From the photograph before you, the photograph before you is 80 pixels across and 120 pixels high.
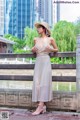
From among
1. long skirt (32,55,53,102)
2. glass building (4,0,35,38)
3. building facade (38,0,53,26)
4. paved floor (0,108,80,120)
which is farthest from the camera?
glass building (4,0,35,38)

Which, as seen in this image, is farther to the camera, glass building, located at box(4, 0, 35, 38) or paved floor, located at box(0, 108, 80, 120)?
glass building, located at box(4, 0, 35, 38)

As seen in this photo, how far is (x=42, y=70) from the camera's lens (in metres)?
5.31

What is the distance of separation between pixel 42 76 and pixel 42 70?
110 mm

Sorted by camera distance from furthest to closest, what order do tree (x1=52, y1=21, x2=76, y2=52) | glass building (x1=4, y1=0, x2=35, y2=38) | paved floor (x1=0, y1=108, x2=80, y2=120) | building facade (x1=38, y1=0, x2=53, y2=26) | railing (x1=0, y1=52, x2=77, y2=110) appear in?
1. glass building (x1=4, y1=0, x2=35, y2=38)
2. building facade (x1=38, y1=0, x2=53, y2=26)
3. tree (x1=52, y1=21, x2=76, y2=52)
4. railing (x1=0, y1=52, x2=77, y2=110)
5. paved floor (x1=0, y1=108, x2=80, y2=120)

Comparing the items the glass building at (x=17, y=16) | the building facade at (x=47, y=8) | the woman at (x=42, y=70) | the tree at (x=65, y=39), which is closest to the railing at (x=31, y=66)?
the woman at (x=42, y=70)

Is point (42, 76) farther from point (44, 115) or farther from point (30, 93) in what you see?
point (44, 115)

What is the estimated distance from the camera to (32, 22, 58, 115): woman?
528 cm

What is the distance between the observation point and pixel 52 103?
5.56 m

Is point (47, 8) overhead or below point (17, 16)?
below

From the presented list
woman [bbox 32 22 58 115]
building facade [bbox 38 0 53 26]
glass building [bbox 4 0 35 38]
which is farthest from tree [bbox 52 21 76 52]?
glass building [bbox 4 0 35 38]

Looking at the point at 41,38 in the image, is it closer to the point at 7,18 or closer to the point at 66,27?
the point at 66,27

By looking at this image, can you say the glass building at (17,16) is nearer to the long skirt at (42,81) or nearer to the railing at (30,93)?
the railing at (30,93)

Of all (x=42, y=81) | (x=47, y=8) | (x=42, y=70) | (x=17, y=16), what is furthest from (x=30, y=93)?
(x=17, y=16)

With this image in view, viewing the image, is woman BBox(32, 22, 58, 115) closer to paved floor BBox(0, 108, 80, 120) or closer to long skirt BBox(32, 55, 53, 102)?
long skirt BBox(32, 55, 53, 102)
